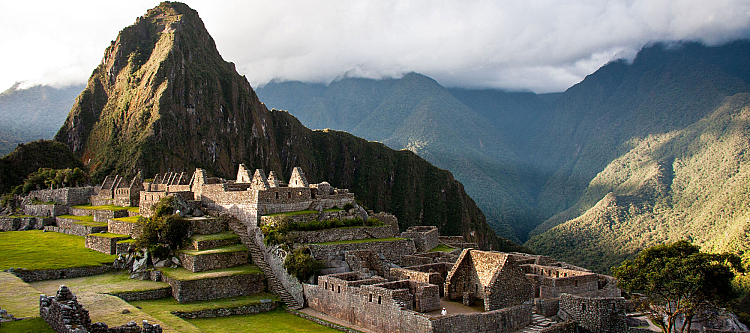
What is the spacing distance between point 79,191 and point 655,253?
50353 mm

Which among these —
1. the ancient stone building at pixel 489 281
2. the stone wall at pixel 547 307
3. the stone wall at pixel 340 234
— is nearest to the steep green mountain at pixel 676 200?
the stone wall at pixel 547 307

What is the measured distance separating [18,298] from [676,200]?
13594 centimetres

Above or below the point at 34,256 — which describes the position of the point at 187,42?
above

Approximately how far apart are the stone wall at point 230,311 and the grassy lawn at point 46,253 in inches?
362

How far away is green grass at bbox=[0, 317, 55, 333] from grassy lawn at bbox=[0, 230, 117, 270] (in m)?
13.7

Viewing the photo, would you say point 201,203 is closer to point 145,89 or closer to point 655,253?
point 655,253

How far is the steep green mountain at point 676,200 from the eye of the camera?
9856 cm

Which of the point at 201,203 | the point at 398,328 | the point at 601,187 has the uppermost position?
the point at 601,187

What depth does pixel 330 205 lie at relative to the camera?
32.7 metres

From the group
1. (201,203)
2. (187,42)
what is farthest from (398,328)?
(187,42)

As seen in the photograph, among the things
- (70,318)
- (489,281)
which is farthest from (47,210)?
(489,281)

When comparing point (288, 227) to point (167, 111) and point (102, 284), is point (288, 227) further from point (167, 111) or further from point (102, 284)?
point (167, 111)

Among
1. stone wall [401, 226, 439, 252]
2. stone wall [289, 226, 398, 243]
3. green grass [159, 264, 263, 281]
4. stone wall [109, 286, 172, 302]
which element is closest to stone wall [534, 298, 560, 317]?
stone wall [289, 226, 398, 243]

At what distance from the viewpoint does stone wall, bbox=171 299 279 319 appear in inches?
851
